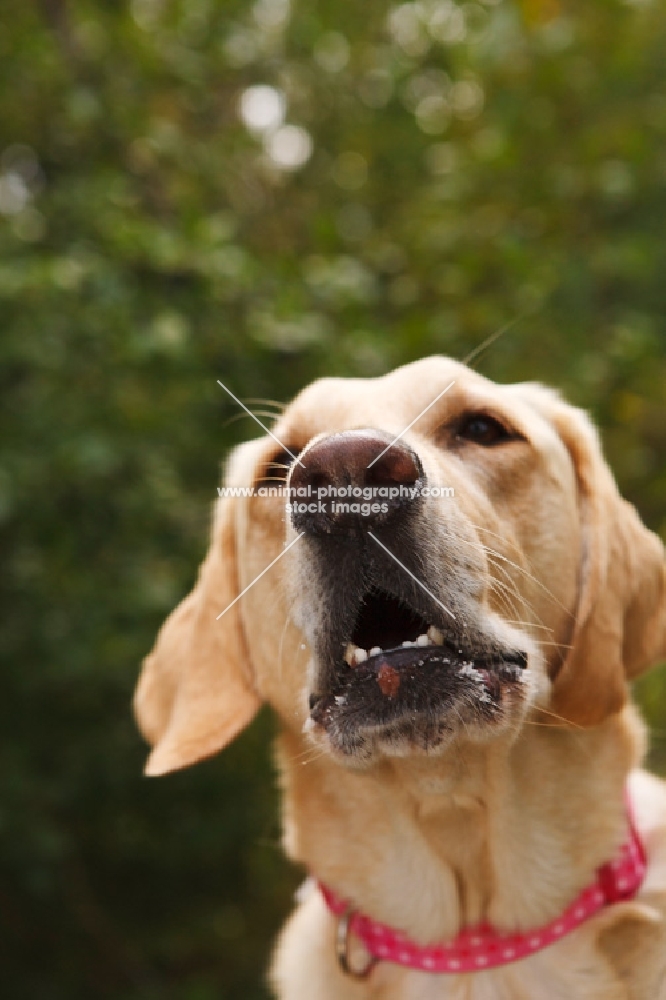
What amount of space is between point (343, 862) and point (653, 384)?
319 centimetres

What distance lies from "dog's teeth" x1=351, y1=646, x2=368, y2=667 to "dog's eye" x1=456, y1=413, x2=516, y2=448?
0.64 m

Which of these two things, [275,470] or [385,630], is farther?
[275,470]

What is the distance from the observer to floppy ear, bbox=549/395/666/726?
220cm

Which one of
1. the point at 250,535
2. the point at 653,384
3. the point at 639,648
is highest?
the point at 653,384

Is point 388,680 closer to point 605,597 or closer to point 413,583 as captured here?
point 413,583

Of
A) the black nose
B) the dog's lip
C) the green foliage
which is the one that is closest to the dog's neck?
the dog's lip

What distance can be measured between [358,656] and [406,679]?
13 cm

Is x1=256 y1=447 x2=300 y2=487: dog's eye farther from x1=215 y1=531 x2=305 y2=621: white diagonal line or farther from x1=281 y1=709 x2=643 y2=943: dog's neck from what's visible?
x1=281 y1=709 x2=643 y2=943: dog's neck

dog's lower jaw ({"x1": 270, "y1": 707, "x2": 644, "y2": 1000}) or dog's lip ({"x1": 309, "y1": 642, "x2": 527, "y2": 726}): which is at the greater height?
dog's lip ({"x1": 309, "y1": 642, "x2": 527, "y2": 726})

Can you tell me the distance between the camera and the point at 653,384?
4.62 metres

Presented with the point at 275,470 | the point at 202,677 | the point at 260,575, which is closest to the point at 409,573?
the point at 260,575

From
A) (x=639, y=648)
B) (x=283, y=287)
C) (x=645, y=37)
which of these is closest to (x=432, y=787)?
(x=639, y=648)

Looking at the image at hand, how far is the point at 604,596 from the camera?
2.27m

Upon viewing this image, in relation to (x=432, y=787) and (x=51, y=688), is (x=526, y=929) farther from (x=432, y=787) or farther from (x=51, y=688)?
(x=51, y=688)
